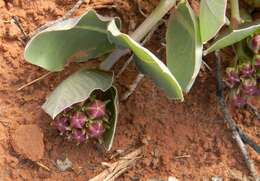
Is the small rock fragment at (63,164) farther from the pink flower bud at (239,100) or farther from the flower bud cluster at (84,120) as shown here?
the pink flower bud at (239,100)

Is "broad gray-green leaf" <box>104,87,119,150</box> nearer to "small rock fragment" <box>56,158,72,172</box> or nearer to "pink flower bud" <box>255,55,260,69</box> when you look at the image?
"small rock fragment" <box>56,158,72,172</box>

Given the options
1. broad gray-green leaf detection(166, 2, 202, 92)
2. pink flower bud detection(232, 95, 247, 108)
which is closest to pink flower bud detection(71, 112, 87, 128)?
broad gray-green leaf detection(166, 2, 202, 92)

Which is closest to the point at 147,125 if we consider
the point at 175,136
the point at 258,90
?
the point at 175,136

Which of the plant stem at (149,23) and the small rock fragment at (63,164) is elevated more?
the plant stem at (149,23)

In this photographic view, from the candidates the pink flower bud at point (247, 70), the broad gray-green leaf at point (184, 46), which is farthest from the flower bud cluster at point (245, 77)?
the broad gray-green leaf at point (184, 46)

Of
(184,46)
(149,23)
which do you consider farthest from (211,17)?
(149,23)

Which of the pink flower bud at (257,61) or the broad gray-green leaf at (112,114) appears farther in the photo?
the pink flower bud at (257,61)

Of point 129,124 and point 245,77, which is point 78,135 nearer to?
point 129,124

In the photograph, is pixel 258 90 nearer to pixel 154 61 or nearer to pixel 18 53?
pixel 154 61
